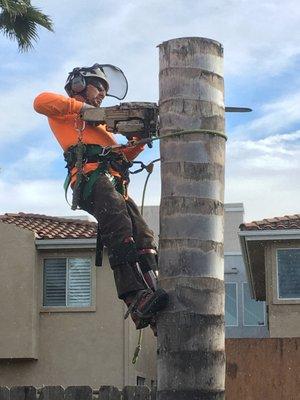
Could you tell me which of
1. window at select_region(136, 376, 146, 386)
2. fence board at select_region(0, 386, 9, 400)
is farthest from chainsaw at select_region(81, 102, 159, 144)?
window at select_region(136, 376, 146, 386)

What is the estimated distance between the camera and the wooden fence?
20.2ft

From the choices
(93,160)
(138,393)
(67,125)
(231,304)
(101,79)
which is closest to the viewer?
(93,160)

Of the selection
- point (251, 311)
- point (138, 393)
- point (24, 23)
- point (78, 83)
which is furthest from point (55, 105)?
point (251, 311)

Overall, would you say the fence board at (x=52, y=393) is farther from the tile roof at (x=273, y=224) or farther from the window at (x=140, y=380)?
the window at (x=140, y=380)

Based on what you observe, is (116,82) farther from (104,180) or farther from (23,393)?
(23,393)

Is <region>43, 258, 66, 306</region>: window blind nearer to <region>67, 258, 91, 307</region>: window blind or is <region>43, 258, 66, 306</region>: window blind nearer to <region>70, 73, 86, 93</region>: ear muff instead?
<region>67, 258, 91, 307</region>: window blind

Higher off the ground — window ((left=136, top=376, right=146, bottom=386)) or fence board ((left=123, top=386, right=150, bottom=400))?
fence board ((left=123, top=386, right=150, bottom=400))

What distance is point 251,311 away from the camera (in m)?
34.8

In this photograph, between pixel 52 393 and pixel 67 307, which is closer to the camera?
pixel 52 393

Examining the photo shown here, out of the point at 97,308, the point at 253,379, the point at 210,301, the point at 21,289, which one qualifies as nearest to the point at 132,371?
the point at 97,308

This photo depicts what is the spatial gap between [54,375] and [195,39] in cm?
1741

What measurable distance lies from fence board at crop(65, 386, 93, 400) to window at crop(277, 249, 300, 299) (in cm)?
1291

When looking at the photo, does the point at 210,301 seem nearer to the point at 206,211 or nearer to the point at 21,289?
the point at 206,211

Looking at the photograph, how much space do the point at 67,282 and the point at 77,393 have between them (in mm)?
14528
